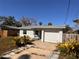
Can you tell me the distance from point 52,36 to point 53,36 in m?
0.21

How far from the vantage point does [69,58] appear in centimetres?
919

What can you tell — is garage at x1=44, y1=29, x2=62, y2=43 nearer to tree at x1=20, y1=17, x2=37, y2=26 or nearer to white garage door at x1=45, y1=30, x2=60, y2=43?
white garage door at x1=45, y1=30, x2=60, y2=43

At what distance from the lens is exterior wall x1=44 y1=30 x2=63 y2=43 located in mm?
A: 19705

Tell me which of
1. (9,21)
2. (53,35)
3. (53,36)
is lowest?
(53,36)

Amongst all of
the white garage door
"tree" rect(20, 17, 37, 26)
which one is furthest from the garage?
"tree" rect(20, 17, 37, 26)

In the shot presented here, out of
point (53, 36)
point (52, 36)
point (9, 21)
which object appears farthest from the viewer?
point (9, 21)

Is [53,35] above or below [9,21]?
below

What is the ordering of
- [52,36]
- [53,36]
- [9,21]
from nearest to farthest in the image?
[53,36] → [52,36] → [9,21]

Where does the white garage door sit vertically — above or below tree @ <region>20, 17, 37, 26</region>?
below

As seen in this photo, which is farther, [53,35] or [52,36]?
[52,36]

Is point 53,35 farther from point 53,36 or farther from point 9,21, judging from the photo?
point 9,21

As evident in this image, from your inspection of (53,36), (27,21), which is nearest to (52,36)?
(53,36)

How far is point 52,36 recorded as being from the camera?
20766mm

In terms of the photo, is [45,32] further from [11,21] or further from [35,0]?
[11,21]
